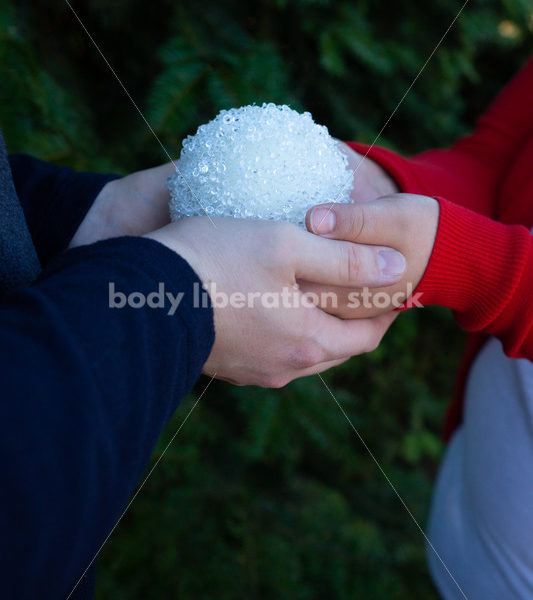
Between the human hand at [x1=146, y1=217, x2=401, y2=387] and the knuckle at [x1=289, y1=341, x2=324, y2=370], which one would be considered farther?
the knuckle at [x1=289, y1=341, x2=324, y2=370]

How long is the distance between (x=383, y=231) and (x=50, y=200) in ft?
1.40

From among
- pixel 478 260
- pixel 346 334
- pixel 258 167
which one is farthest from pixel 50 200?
pixel 478 260

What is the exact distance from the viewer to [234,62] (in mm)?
1036

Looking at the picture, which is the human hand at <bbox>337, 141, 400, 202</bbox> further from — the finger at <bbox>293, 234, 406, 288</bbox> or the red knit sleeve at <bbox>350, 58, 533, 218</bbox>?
the finger at <bbox>293, 234, 406, 288</bbox>

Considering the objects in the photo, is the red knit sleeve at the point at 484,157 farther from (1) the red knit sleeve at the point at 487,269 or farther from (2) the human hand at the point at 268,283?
(2) the human hand at the point at 268,283

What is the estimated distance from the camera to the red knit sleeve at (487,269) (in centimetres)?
64

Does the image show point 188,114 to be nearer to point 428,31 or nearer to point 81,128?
point 81,128

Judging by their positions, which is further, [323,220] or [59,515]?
[323,220]

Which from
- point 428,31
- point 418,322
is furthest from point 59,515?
point 418,322

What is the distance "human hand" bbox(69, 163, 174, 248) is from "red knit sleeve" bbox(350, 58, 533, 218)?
0.31 m

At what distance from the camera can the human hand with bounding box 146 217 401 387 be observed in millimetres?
513

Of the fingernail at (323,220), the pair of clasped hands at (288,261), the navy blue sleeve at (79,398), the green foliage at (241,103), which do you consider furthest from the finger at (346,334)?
the green foliage at (241,103)

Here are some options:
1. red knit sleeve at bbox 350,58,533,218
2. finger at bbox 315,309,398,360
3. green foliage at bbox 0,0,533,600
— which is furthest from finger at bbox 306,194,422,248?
green foliage at bbox 0,0,533,600

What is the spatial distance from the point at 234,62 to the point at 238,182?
0.59m
